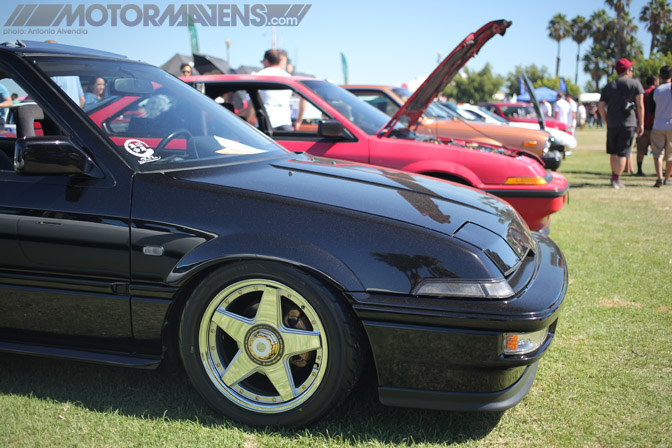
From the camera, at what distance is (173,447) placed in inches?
82.3

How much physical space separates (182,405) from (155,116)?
4.76 feet

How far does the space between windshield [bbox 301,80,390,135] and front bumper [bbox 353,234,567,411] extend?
10.7ft

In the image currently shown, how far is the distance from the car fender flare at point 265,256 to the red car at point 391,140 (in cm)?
274

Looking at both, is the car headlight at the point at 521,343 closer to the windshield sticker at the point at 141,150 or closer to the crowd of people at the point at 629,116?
the windshield sticker at the point at 141,150

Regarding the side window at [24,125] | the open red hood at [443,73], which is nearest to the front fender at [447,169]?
the open red hood at [443,73]

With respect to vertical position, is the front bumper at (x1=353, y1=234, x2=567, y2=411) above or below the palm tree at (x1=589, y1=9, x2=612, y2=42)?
below

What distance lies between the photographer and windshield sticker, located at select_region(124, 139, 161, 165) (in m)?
2.43

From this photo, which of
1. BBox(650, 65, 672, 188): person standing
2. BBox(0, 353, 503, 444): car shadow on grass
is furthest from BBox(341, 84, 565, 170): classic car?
BBox(0, 353, 503, 444): car shadow on grass

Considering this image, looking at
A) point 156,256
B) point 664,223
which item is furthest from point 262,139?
point 664,223

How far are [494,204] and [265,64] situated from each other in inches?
181

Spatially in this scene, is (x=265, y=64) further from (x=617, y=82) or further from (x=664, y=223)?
(x=617, y=82)

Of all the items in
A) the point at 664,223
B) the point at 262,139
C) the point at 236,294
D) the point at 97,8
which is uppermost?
the point at 97,8

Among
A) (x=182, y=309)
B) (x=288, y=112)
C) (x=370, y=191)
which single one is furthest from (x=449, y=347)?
(x=288, y=112)

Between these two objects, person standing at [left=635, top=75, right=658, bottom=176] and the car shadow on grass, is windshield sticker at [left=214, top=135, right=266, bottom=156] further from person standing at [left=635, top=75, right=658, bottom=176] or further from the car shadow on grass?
person standing at [left=635, top=75, right=658, bottom=176]
